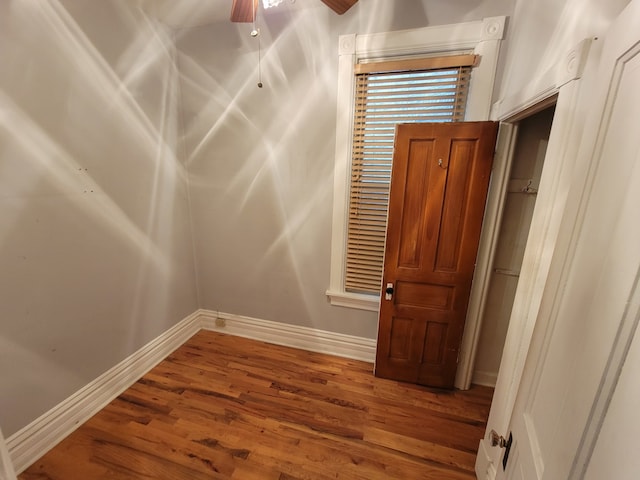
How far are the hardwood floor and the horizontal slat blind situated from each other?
841mm

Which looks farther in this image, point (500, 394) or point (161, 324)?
point (161, 324)

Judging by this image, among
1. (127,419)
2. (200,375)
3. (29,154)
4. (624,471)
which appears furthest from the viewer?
(200,375)

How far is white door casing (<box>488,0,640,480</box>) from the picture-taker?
1.55 feet

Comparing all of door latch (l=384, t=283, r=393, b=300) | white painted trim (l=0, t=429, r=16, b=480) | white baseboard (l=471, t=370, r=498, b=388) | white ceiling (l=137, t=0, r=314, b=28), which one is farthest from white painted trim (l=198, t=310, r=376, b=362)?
white ceiling (l=137, t=0, r=314, b=28)

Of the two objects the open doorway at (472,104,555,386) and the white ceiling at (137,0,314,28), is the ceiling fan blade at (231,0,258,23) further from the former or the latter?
the open doorway at (472,104,555,386)

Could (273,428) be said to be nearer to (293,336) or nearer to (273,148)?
(293,336)

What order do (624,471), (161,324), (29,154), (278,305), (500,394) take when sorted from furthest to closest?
1. (278,305)
2. (161,324)
3. (29,154)
4. (500,394)
5. (624,471)

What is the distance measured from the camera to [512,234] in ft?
5.94

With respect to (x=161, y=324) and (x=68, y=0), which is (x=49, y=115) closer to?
(x=68, y=0)

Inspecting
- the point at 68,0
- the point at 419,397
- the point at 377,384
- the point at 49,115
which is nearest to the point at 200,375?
the point at 377,384

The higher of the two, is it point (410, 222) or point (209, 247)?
point (410, 222)

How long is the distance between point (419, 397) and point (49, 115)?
116 inches

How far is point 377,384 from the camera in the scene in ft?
6.86

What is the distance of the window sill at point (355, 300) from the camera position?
220 centimetres
